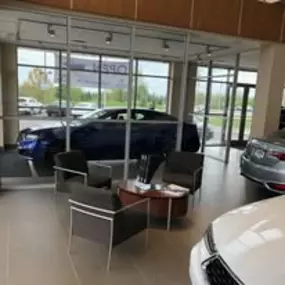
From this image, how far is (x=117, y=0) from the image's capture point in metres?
4.78

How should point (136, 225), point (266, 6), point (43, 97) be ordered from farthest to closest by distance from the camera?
point (43, 97) < point (266, 6) < point (136, 225)

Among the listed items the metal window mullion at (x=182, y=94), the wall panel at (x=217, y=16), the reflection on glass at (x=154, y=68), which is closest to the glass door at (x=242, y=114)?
the reflection on glass at (x=154, y=68)

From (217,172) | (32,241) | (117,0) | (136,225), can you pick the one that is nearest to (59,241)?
(32,241)

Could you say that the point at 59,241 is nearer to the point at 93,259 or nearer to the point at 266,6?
the point at 93,259

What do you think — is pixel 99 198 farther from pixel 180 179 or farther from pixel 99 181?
pixel 180 179

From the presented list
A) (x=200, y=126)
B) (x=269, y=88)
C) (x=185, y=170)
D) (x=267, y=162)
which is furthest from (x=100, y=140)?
(x=269, y=88)

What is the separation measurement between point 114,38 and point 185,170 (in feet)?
11.3

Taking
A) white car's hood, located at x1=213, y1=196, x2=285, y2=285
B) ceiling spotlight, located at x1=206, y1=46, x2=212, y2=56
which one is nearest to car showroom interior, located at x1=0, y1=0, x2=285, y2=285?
white car's hood, located at x1=213, y1=196, x2=285, y2=285

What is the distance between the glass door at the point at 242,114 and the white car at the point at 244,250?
28.1 ft

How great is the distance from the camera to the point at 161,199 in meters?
3.82

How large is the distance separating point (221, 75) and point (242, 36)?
2.32 m

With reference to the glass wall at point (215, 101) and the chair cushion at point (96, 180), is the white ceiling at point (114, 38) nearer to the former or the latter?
the glass wall at point (215, 101)

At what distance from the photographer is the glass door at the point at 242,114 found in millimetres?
10334

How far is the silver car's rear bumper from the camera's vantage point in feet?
15.2
